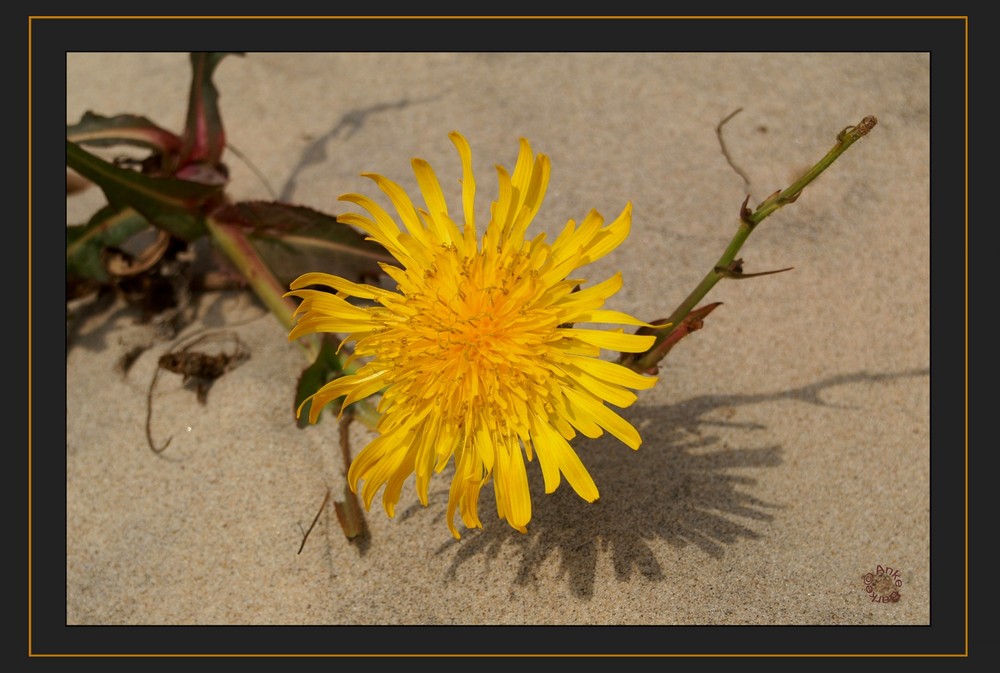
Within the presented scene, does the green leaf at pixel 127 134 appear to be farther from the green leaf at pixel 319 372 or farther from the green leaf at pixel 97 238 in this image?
the green leaf at pixel 319 372

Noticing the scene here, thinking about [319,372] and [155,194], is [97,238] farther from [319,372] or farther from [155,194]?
[319,372]

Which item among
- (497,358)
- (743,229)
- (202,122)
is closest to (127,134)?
(202,122)

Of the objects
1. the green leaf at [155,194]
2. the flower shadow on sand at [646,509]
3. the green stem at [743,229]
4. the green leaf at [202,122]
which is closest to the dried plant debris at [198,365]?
the green leaf at [155,194]

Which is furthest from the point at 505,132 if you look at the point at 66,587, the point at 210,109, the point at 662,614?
the point at 66,587

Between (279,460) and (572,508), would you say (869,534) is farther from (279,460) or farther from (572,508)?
(279,460)

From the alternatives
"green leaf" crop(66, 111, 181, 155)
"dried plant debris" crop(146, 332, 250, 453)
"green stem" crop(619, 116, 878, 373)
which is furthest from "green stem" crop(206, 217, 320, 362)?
"green stem" crop(619, 116, 878, 373)

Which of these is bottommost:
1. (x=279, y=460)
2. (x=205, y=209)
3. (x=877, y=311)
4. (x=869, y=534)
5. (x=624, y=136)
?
(x=869, y=534)
